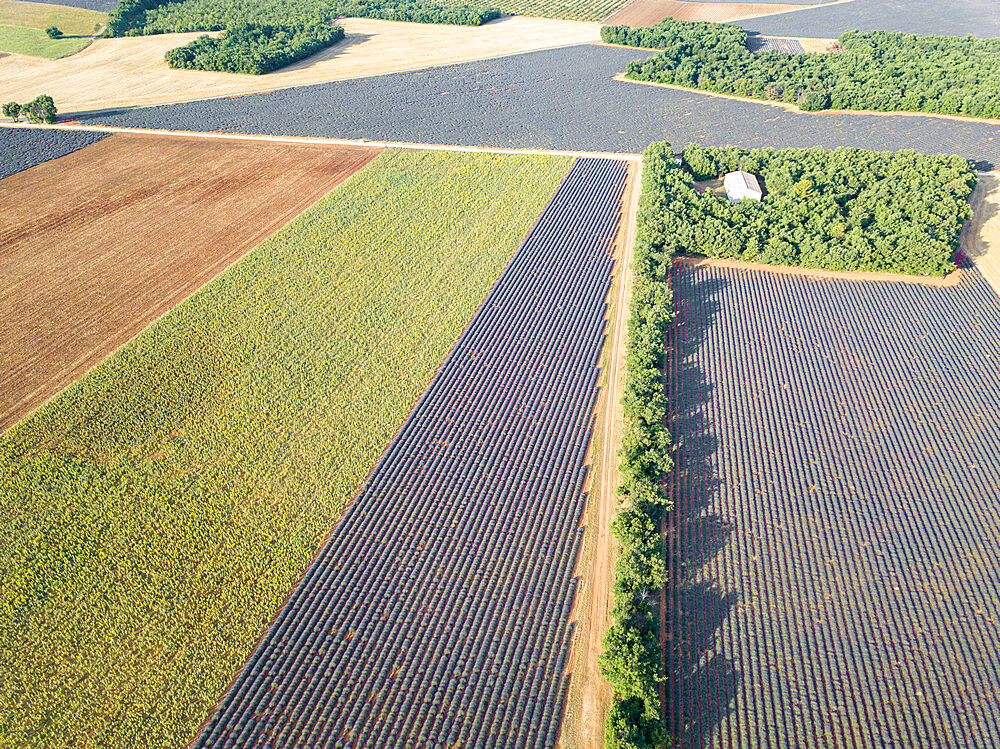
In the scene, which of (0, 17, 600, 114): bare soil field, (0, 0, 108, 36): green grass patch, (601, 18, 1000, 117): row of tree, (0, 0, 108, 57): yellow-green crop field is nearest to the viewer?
(601, 18, 1000, 117): row of tree

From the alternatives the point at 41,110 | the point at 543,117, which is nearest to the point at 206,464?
the point at 543,117

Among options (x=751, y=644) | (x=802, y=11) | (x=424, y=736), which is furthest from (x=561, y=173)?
(x=802, y=11)

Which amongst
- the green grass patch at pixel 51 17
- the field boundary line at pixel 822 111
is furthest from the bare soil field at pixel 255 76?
the field boundary line at pixel 822 111

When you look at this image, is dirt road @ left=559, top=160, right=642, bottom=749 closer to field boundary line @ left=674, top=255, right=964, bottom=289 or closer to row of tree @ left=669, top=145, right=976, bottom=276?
field boundary line @ left=674, top=255, right=964, bottom=289

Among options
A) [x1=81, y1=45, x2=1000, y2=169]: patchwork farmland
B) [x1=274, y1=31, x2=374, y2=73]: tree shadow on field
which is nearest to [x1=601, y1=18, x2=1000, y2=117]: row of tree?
[x1=81, y1=45, x2=1000, y2=169]: patchwork farmland

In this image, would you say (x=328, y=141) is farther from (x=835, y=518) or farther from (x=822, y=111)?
(x=835, y=518)

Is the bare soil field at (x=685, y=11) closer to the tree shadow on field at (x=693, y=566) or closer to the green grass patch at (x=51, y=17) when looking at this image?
the tree shadow on field at (x=693, y=566)
